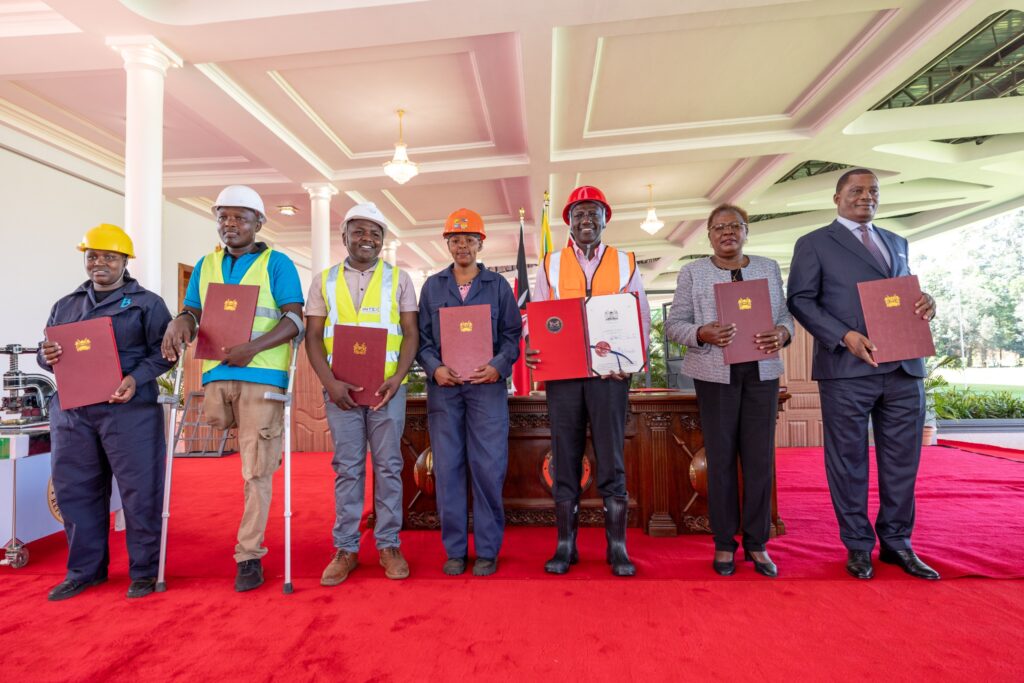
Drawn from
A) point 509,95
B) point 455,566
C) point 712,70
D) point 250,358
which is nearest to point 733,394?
point 455,566

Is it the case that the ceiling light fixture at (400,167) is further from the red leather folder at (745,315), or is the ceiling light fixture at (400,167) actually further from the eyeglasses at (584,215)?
the red leather folder at (745,315)

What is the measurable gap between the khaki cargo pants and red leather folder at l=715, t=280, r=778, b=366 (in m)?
2.13

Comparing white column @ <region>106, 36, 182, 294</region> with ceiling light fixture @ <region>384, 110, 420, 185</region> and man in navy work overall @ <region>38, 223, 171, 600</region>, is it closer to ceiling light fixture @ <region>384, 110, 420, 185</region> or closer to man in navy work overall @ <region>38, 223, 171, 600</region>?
man in navy work overall @ <region>38, 223, 171, 600</region>

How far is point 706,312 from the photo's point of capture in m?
2.65

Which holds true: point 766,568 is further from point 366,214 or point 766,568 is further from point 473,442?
point 366,214

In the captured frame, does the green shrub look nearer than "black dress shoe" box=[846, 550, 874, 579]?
No

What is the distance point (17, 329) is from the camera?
21.6 feet

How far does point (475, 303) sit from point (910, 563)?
2.39 meters

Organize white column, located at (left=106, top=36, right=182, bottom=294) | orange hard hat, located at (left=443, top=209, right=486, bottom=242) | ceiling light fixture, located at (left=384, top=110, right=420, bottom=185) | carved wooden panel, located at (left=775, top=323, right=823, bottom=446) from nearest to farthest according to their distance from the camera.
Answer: orange hard hat, located at (left=443, top=209, right=486, bottom=242), white column, located at (left=106, top=36, right=182, bottom=294), ceiling light fixture, located at (left=384, top=110, right=420, bottom=185), carved wooden panel, located at (left=775, top=323, right=823, bottom=446)

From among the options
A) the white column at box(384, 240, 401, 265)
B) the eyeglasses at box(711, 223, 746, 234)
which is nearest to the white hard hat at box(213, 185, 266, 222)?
the eyeglasses at box(711, 223, 746, 234)

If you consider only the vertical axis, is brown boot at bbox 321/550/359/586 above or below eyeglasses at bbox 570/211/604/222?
below

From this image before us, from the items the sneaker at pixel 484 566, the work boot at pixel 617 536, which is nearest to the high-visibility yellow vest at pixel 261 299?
the sneaker at pixel 484 566

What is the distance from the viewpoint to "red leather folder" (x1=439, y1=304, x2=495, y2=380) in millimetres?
2613

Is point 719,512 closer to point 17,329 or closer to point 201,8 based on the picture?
point 201,8
